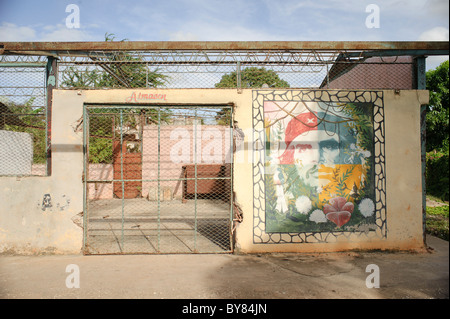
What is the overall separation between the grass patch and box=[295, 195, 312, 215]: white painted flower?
3308 millimetres

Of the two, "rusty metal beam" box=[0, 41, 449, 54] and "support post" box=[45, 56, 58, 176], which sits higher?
"rusty metal beam" box=[0, 41, 449, 54]

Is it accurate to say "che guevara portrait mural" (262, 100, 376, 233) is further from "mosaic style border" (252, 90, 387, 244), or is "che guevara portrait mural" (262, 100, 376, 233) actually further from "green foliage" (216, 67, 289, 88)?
"green foliage" (216, 67, 289, 88)

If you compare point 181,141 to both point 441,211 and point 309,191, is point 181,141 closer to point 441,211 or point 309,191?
point 309,191

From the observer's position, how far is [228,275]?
392 centimetres

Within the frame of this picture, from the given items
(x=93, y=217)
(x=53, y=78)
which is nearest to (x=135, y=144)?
(x=93, y=217)

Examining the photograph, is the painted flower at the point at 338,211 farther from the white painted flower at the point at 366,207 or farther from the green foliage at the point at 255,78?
the green foliage at the point at 255,78

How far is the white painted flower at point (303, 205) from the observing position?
15.9 ft

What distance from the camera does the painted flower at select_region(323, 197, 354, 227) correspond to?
486 centimetres

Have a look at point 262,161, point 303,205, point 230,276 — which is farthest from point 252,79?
point 230,276

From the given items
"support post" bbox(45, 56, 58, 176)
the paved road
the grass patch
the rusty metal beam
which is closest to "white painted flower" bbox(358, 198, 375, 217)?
the paved road

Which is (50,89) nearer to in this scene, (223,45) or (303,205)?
(223,45)

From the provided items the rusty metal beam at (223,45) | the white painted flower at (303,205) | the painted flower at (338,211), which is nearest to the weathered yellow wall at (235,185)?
the painted flower at (338,211)

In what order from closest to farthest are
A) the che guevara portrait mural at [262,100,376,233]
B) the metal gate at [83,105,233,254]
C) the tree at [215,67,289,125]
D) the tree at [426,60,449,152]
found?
the che guevara portrait mural at [262,100,376,233] → the tree at [215,67,289,125] → the metal gate at [83,105,233,254] → the tree at [426,60,449,152]

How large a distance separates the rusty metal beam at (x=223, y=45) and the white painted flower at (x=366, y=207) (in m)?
2.73
